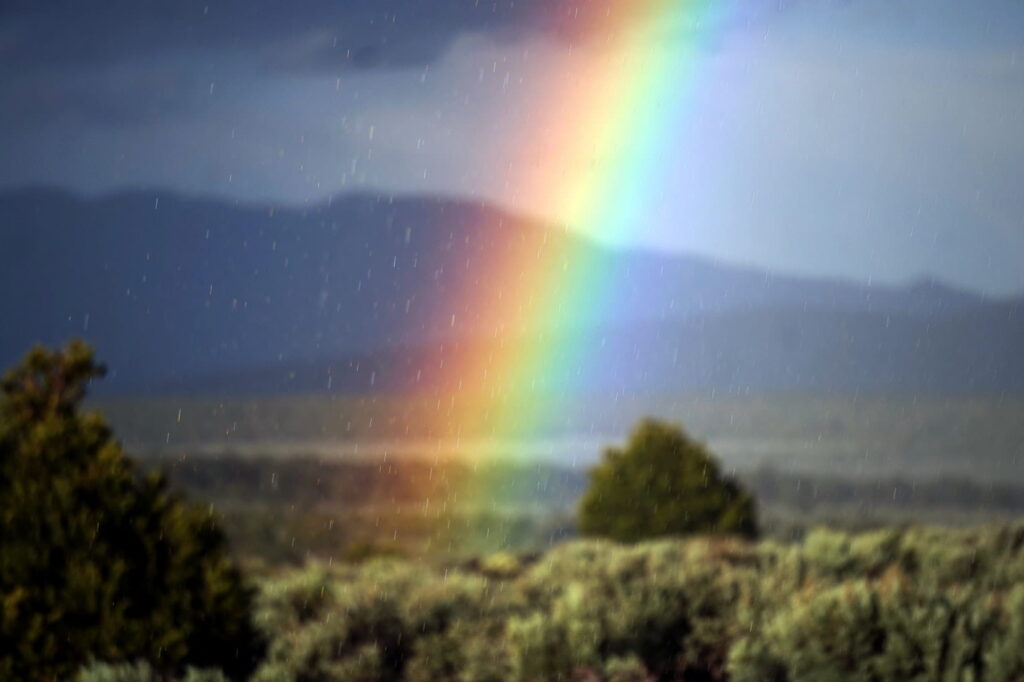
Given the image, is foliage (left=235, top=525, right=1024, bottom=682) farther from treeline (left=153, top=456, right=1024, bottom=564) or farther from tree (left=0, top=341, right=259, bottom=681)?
treeline (left=153, top=456, right=1024, bottom=564)

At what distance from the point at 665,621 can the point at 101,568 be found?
11.2ft

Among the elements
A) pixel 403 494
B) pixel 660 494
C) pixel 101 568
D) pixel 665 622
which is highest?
pixel 101 568

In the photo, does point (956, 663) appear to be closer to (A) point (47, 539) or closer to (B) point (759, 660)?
(B) point (759, 660)

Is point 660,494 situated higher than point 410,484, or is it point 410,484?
point 660,494

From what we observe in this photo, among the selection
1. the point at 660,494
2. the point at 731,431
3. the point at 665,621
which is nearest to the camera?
the point at 665,621

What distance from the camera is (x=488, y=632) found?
9617mm

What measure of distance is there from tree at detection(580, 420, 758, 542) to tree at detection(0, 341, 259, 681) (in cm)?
1030

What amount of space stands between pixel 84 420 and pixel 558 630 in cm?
303

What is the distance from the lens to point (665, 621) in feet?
30.3

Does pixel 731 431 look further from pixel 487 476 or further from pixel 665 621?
pixel 665 621

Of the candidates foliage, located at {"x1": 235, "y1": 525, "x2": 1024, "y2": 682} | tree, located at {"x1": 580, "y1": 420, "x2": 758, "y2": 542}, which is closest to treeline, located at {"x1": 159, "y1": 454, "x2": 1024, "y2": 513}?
tree, located at {"x1": 580, "y1": 420, "x2": 758, "y2": 542}

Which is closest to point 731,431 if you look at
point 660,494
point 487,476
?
point 487,476

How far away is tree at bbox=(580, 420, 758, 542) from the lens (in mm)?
18422

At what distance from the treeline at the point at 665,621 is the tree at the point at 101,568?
21.9 inches
